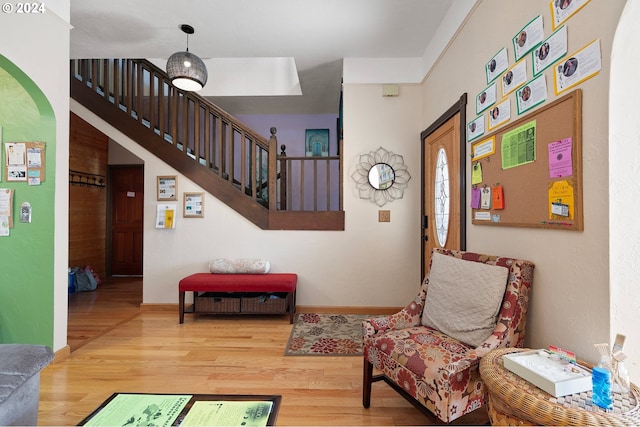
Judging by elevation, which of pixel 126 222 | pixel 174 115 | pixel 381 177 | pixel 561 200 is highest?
pixel 174 115

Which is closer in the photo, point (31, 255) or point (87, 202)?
point (31, 255)

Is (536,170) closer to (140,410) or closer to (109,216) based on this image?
(140,410)

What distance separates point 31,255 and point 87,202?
3332 mm

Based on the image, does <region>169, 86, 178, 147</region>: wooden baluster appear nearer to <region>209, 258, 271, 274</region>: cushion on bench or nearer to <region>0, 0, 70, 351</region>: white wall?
<region>0, 0, 70, 351</region>: white wall

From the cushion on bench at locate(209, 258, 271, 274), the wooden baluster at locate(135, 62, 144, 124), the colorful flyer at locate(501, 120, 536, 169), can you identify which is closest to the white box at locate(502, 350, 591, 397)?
the colorful flyer at locate(501, 120, 536, 169)

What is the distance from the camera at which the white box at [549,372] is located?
104 cm

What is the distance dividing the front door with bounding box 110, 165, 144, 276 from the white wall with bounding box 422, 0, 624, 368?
5.89m

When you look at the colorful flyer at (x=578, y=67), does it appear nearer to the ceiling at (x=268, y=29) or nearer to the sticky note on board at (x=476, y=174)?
the sticky note on board at (x=476, y=174)

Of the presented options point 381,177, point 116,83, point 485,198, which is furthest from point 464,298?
point 116,83

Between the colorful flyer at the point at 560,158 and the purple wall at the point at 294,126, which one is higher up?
the purple wall at the point at 294,126

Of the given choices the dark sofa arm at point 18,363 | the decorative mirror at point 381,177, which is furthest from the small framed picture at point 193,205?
the dark sofa arm at point 18,363

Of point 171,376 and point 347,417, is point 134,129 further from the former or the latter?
point 347,417

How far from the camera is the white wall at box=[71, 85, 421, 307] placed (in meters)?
3.56

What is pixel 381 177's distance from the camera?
3.55m
